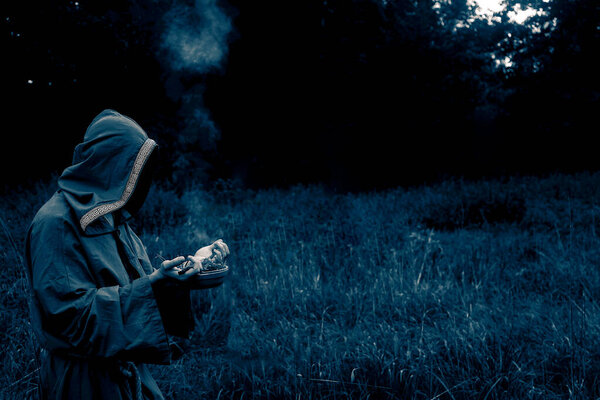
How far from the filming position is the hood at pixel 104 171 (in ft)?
5.07

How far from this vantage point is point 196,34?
31.3 ft

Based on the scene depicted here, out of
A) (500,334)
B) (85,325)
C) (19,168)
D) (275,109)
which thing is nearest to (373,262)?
(500,334)

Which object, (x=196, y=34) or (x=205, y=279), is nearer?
(x=205, y=279)

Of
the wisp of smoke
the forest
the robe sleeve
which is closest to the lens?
the robe sleeve

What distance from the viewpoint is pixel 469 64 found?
11.0m

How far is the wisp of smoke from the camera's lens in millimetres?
9289

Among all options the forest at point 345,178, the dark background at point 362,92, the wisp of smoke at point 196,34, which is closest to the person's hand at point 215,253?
the forest at point 345,178

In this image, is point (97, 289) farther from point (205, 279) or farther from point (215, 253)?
point (215, 253)

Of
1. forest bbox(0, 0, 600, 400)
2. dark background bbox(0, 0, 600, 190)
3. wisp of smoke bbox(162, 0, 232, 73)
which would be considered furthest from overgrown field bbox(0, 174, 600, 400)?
wisp of smoke bbox(162, 0, 232, 73)

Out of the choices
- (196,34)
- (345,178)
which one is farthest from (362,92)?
(196,34)

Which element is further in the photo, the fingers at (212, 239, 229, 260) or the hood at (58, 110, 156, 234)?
the fingers at (212, 239, 229, 260)

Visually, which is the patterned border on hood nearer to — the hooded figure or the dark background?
the hooded figure

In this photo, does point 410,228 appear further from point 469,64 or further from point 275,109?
point 469,64

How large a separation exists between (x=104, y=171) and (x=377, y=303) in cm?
296
